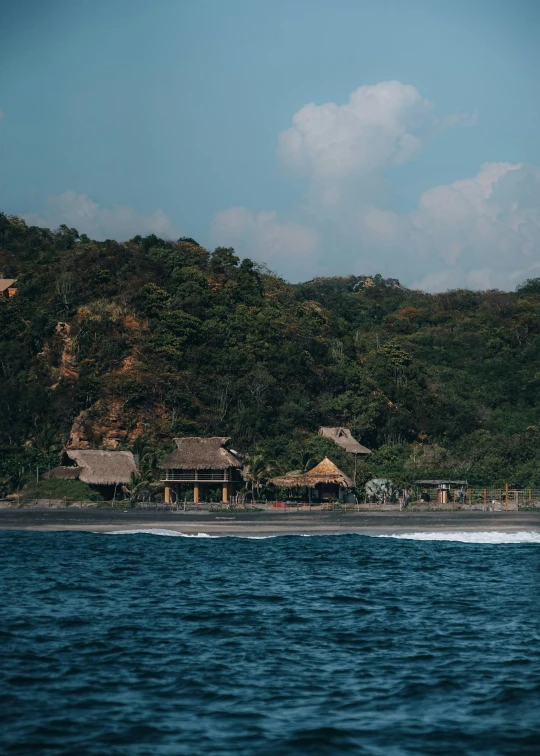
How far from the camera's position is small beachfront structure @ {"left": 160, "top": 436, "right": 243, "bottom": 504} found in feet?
192

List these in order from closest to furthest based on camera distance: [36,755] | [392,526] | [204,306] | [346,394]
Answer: [36,755] → [392,526] → [346,394] → [204,306]

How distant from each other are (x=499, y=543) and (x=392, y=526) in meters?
7.17

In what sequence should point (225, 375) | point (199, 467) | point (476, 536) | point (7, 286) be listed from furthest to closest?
point (7, 286) < point (225, 375) < point (199, 467) < point (476, 536)

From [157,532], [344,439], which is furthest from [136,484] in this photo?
[344,439]

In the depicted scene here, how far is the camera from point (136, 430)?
232 feet

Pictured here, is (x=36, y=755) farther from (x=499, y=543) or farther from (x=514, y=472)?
(x=514, y=472)

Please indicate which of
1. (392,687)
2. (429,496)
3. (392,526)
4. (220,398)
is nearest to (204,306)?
(220,398)

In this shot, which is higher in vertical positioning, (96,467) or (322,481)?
(96,467)

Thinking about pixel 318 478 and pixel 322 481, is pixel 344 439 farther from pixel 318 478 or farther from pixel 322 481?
pixel 322 481

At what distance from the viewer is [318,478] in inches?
2240

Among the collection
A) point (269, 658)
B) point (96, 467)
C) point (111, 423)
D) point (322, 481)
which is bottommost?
point (269, 658)

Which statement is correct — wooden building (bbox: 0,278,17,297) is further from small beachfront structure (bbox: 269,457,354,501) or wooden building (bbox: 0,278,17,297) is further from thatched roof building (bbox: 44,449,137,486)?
small beachfront structure (bbox: 269,457,354,501)

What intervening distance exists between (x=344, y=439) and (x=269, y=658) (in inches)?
2143

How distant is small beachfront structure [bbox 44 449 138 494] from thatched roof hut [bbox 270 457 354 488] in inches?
379
